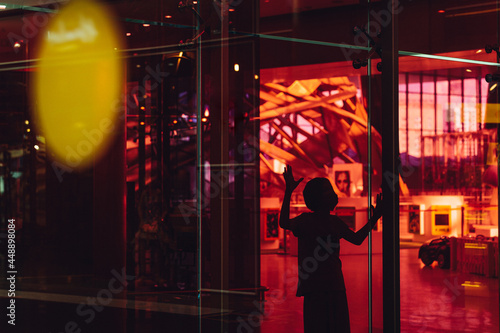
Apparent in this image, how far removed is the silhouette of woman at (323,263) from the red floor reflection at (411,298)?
35cm

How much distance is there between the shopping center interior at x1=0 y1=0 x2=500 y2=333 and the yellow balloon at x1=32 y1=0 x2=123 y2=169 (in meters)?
0.03

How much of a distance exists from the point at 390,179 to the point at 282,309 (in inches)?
71.4

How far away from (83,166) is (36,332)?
11.3 feet

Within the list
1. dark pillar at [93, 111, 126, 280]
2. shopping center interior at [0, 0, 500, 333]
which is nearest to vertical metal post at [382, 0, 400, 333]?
shopping center interior at [0, 0, 500, 333]

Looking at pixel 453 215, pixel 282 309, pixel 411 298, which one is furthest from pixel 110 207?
pixel 453 215

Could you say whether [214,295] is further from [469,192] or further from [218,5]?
[469,192]

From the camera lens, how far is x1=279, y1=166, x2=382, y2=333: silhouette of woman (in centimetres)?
345

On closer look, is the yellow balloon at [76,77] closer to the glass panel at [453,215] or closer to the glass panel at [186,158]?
the glass panel at [186,158]

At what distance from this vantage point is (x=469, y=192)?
10984 millimetres

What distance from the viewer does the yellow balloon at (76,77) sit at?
21.7 ft

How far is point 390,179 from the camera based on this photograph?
3.28 metres

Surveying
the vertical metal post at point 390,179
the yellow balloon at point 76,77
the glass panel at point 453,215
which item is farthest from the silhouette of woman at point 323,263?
the yellow balloon at point 76,77

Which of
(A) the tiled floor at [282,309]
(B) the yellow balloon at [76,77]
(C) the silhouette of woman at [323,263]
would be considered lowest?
(A) the tiled floor at [282,309]

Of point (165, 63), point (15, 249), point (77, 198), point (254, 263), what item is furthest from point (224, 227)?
point (77, 198)
